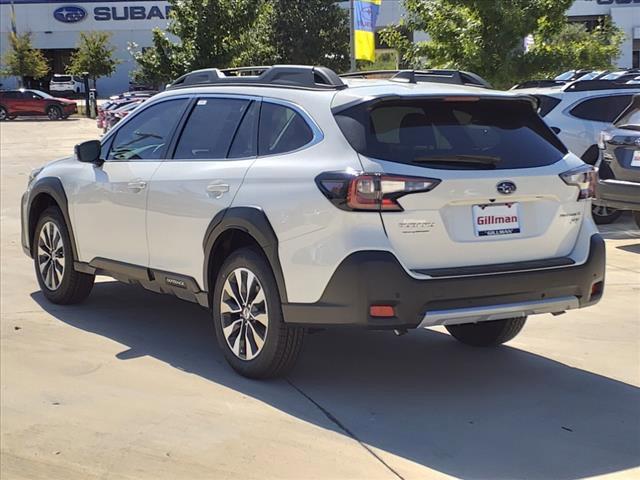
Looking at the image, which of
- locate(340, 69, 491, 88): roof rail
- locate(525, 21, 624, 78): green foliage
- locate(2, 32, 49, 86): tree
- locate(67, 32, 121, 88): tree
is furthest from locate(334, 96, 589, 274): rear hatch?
locate(2, 32, 49, 86): tree

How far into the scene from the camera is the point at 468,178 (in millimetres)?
4504

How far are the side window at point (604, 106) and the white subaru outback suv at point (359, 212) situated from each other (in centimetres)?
650

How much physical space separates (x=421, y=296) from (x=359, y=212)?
1.78 feet

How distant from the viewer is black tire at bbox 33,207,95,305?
6711 millimetres

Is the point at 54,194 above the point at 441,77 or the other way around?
the other way around

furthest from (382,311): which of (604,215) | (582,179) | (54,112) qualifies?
(54,112)

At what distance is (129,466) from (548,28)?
13696 millimetres

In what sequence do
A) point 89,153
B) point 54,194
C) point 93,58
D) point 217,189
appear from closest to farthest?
point 217,189 → point 89,153 → point 54,194 → point 93,58

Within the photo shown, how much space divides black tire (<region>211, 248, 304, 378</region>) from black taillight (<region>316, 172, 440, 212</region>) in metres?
0.73

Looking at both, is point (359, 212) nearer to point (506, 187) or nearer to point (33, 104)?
point (506, 187)

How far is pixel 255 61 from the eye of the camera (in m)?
28.8

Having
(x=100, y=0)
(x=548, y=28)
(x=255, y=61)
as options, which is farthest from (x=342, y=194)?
(x=100, y=0)

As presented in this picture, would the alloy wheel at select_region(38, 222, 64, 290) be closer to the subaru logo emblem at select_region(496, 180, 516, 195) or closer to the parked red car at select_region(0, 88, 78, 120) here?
the subaru logo emblem at select_region(496, 180, 516, 195)

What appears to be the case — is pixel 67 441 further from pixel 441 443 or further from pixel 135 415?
pixel 441 443
